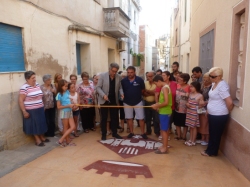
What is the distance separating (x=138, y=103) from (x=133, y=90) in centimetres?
34

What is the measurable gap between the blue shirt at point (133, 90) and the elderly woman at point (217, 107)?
166cm

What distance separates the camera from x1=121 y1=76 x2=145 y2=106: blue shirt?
16.4 feet

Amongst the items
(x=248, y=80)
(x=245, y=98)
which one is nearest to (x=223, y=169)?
(x=245, y=98)

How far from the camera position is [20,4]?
15.1ft

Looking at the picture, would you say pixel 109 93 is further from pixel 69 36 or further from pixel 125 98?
pixel 69 36

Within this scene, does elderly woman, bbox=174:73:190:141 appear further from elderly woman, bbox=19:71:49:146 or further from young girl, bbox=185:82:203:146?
elderly woman, bbox=19:71:49:146

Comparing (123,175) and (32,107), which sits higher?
(32,107)

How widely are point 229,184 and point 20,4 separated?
5.26 m

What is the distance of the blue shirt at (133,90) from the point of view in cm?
500

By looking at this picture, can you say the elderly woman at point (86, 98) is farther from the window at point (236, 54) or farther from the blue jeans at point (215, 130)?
the window at point (236, 54)

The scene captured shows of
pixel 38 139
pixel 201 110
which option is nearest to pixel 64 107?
pixel 38 139

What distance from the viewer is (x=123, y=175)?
3.32 meters

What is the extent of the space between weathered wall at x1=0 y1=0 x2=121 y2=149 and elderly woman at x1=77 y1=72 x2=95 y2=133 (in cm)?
107

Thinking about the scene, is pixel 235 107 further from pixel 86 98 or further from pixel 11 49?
pixel 11 49
